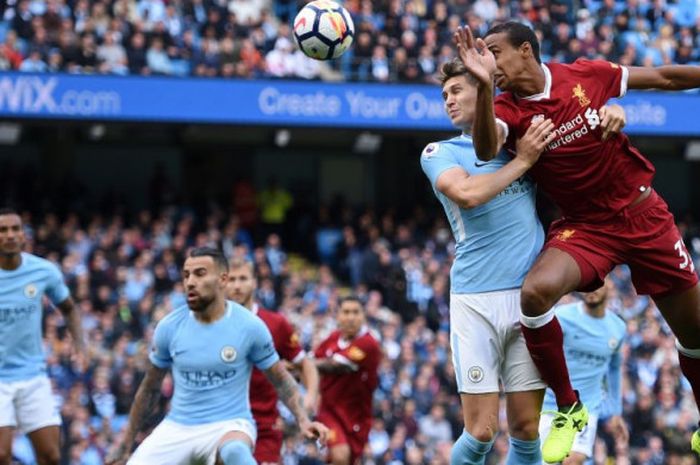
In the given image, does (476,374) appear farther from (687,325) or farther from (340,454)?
(340,454)

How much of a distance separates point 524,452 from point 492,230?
1207 millimetres

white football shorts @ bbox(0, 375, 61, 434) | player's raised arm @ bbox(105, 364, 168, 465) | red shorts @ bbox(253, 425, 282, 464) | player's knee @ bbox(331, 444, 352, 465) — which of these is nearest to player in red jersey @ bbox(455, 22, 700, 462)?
player's raised arm @ bbox(105, 364, 168, 465)

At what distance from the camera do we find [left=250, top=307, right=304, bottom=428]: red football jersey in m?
10.5

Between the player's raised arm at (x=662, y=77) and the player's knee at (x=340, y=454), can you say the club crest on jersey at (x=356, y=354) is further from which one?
the player's raised arm at (x=662, y=77)

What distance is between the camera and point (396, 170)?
26.3 metres

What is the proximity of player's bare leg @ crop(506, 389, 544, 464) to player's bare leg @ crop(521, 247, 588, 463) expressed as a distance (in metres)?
0.09

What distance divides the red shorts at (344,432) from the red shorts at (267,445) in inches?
59.6

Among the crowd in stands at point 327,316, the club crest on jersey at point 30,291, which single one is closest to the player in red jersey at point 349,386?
the club crest on jersey at point 30,291

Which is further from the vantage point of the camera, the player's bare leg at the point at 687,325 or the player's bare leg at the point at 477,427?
the player's bare leg at the point at 687,325

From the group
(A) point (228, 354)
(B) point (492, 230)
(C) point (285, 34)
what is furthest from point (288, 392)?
(C) point (285, 34)

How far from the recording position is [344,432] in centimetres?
1199

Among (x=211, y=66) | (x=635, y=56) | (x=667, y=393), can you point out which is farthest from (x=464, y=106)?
(x=635, y=56)

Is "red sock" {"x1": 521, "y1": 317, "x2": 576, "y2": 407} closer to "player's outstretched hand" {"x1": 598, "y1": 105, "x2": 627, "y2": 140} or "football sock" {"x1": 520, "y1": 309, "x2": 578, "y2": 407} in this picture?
"football sock" {"x1": 520, "y1": 309, "x2": 578, "y2": 407}

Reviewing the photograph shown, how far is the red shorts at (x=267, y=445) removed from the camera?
10.4 m
